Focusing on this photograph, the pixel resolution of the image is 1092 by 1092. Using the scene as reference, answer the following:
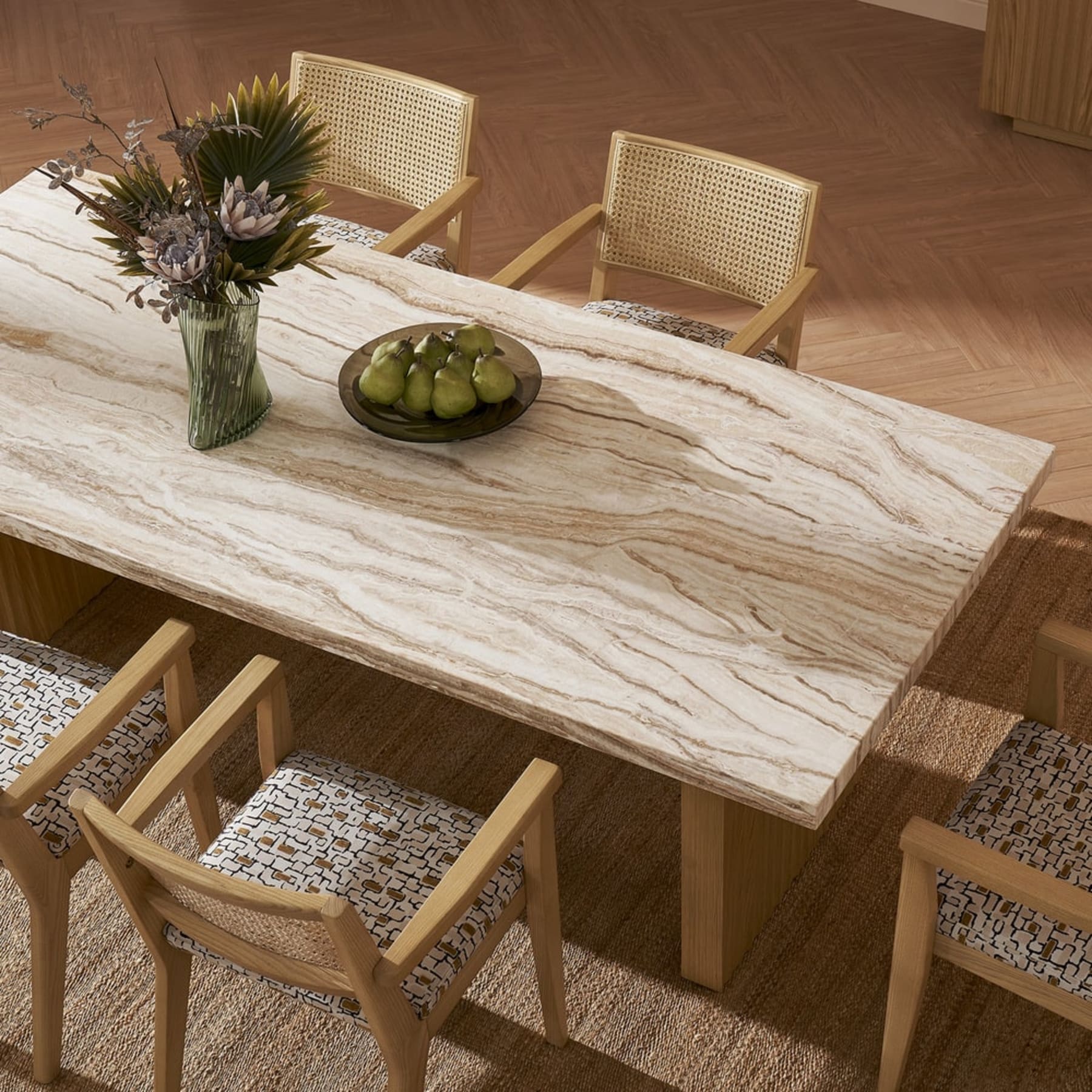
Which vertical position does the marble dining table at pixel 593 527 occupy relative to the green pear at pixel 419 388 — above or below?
below

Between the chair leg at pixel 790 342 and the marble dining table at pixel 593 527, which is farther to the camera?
the chair leg at pixel 790 342

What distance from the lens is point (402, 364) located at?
257 centimetres

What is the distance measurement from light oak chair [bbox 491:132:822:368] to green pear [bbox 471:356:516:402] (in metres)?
0.62

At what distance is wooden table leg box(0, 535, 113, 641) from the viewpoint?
3.17 meters

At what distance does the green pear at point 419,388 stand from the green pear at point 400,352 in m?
0.02

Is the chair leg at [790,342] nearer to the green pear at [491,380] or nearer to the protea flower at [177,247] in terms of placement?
the green pear at [491,380]

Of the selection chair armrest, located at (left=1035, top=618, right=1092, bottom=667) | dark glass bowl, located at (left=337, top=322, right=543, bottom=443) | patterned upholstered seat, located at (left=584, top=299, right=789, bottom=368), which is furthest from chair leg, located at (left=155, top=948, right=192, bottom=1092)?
patterned upholstered seat, located at (left=584, top=299, right=789, bottom=368)

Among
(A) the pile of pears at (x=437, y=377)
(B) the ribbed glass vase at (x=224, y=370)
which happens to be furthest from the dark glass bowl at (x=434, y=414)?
(B) the ribbed glass vase at (x=224, y=370)

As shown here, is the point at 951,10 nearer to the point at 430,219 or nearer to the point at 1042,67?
the point at 1042,67

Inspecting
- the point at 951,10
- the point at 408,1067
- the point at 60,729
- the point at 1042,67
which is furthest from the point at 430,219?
the point at 951,10

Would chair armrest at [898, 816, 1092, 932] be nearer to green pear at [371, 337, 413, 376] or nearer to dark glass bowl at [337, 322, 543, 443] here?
dark glass bowl at [337, 322, 543, 443]

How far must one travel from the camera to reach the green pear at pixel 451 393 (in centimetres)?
254

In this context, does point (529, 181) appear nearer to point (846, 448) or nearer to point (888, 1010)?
point (846, 448)

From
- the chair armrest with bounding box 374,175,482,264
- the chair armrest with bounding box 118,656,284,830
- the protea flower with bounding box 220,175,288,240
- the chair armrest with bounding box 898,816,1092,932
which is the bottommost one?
the chair armrest with bounding box 898,816,1092,932
